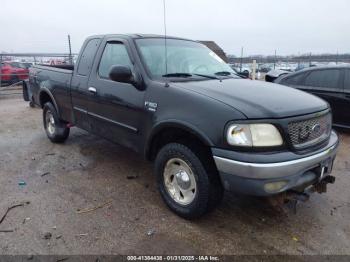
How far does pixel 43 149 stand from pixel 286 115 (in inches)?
172

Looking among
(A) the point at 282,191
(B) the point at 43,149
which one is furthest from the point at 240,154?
(B) the point at 43,149

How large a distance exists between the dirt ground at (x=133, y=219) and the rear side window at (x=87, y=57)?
1409 millimetres

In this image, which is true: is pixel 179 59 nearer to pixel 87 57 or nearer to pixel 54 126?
pixel 87 57

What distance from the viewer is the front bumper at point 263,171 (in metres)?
2.67

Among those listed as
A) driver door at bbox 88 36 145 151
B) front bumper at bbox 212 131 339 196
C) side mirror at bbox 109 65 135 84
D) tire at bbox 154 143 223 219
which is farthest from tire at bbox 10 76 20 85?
front bumper at bbox 212 131 339 196

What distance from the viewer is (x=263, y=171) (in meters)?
2.66

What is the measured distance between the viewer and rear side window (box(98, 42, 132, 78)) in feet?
13.3

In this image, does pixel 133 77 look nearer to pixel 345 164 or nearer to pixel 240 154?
pixel 240 154

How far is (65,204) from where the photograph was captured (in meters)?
3.67

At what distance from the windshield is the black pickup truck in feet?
0.05

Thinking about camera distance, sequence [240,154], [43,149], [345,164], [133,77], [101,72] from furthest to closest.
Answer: [43,149] → [345,164] → [101,72] → [133,77] → [240,154]

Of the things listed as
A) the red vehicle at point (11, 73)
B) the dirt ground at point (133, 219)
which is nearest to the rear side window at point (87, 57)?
Result: the dirt ground at point (133, 219)

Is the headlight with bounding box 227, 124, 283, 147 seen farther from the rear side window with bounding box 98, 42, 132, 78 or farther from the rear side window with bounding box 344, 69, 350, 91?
the rear side window with bounding box 344, 69, 350, 91

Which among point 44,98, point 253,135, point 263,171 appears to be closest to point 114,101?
point 253,135
